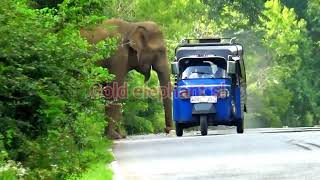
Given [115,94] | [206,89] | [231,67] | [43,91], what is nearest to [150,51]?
[115,94]

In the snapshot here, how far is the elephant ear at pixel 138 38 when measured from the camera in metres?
31.1

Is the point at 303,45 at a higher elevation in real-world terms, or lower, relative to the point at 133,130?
higher

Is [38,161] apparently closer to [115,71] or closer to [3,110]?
[3,110]

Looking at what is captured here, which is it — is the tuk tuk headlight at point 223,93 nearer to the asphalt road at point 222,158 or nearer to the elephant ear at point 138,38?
the elephant ear at point 138,38

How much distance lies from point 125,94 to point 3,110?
2012cm

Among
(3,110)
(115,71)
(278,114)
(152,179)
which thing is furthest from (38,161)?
(278,114)

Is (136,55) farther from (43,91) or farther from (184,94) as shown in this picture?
(43,91)

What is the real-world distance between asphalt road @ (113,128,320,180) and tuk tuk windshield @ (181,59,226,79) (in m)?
4.30

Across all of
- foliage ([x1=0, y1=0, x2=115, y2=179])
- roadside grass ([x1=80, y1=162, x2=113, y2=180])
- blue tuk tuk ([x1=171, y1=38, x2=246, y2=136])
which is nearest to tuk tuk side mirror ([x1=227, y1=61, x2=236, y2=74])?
blue tuk tuk ([x1=171, y1=38, x2=246, y2=136])

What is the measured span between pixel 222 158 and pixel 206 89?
11074 mm

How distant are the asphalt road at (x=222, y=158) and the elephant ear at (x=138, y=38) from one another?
14.1 ft

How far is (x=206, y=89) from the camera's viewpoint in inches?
1228

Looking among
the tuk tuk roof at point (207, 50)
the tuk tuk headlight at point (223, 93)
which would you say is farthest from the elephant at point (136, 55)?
the tuk tuk headlight at point (223, 93)

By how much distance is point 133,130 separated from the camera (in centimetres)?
3797
